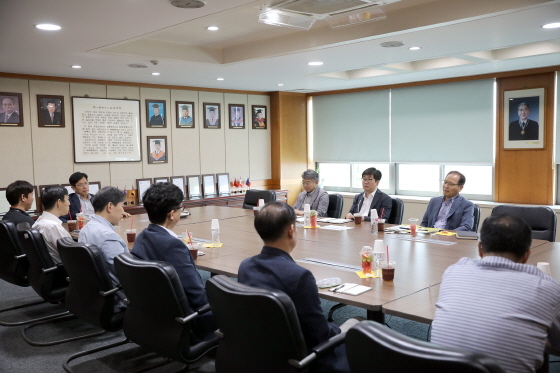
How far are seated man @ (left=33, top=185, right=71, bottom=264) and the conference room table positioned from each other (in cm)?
70

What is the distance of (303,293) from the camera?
6.66 ft

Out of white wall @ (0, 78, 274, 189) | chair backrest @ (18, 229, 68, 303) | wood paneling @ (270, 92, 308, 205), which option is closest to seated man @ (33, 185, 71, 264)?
chair backrest @ (18, 229, 68, 303)

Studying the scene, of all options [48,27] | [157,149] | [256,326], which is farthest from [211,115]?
[256,326]

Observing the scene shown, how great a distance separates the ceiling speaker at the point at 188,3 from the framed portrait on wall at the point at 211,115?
4.60m

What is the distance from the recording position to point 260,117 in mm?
8773

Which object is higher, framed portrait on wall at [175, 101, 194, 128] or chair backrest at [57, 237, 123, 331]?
framed portrait on wall at [175, 101, 194, 128]

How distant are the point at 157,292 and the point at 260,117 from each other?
6.60 m

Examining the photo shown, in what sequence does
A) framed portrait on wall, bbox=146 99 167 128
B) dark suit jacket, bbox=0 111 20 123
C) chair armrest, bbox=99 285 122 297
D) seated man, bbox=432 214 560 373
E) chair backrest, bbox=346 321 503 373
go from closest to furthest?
1. chair backrest, bbox=346 321 503 373
2. seated man, bbox=432 214 560 373
3. chair armrest, bbox=99 285 122 297
4. dark suit jacket, bbox=0 111 20 123
5. framed portrait on wall, bbox=146 99 167 128

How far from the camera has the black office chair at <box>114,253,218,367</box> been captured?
238cm

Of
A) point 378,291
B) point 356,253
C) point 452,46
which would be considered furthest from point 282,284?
point 452,46

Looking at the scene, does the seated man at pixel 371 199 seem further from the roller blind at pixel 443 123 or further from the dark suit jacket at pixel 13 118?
the dark suit jacket at pixel 13 118

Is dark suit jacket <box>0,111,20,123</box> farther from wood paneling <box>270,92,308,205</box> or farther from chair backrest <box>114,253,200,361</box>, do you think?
A: chair backrest <box>114,253,200,361</box>

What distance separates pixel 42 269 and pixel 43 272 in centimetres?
2

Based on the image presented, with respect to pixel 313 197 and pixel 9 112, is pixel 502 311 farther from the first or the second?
pixel 9 112
